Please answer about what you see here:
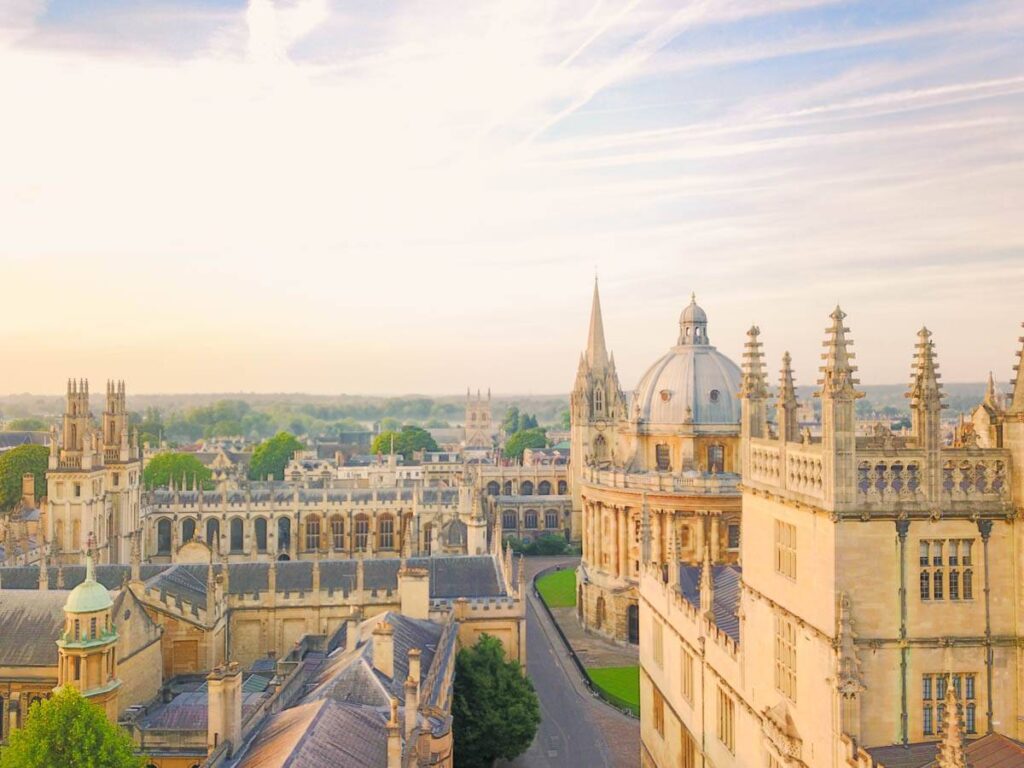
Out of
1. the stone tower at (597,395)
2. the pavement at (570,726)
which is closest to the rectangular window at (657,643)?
the pavement at (570,726)

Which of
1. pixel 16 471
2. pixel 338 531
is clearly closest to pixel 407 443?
pixel 338 531

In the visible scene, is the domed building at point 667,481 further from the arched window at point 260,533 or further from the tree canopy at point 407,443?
the tree canopy at point 407,443

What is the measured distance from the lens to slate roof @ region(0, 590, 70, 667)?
3339 centimetres

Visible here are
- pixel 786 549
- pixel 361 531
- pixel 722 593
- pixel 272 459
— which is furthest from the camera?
pixel 272 459

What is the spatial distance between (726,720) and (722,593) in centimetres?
586

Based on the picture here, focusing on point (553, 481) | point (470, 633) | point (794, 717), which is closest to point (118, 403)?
point (470, 633)

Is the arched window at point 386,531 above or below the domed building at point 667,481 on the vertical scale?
below

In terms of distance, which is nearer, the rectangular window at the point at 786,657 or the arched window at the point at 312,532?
the rectangular window at the point at 786,657

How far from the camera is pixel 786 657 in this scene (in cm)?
1820

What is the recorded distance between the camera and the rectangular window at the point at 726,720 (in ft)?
73.9

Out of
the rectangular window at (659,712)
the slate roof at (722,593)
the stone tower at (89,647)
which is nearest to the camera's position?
the slate roof at (722,593)

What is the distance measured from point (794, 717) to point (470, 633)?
2470 centimetres

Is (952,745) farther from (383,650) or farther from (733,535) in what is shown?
(733,535)

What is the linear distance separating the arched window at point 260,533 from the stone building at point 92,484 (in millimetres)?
12467
